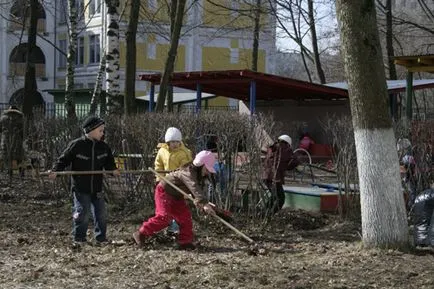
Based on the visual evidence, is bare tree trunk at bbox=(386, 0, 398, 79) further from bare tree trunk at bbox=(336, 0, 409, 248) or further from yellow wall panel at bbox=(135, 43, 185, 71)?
yellow wall panel at bbox=(135, 43, 185, 71)

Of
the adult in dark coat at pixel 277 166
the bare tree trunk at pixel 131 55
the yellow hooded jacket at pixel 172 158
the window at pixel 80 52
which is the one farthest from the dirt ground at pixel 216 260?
the window at pixel 80 52

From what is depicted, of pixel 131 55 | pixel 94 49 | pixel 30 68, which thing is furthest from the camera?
pixel 94 49

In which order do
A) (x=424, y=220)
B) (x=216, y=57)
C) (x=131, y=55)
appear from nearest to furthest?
(x=424, y=220) < (x=131, y=55) < (x=216, y=57)

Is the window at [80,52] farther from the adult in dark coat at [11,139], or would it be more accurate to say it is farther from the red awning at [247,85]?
the adult in dark coat at [11,139]

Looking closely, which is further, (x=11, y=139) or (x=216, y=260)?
(x=11, y=139)

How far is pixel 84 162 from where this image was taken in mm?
7672

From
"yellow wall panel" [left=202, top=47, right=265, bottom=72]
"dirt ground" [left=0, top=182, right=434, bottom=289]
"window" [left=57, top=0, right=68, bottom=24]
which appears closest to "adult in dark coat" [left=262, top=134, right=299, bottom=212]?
"dirt ground" [left=0, top=182, right=434, bottom=289]

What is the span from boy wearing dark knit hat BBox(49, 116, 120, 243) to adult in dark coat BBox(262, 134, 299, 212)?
7.00 feet

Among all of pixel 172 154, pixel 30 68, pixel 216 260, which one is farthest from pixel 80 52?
pixel 216 260

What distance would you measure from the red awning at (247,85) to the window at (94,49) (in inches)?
1142

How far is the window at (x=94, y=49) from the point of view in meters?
49.1

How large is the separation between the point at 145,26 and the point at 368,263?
26.6 meters

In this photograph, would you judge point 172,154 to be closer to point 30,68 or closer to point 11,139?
point 11,139

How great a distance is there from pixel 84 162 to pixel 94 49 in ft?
141
